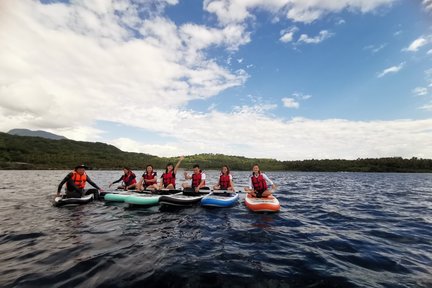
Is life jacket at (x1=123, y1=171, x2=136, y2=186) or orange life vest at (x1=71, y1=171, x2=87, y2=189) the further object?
life jacket at (x1=123, y1=171, x2=136, y2=186)

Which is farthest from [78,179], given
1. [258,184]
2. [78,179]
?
[258,184]

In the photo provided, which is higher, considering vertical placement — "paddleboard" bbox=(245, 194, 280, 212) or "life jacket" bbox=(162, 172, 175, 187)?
"life jacket" bbox=(162, 172, 175, 187)

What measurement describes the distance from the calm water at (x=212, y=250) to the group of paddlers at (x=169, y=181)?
267cm

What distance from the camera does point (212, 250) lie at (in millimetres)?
7719

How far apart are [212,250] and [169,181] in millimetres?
10755

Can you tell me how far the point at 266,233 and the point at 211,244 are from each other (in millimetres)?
2500

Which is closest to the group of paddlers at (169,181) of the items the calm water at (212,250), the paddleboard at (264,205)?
the paddleboard at (264,205)

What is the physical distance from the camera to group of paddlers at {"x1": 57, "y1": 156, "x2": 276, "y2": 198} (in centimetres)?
1566

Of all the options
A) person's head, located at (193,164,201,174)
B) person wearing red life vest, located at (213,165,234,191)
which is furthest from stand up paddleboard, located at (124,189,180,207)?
person wearing red life vest, located at (213,165,234,191)

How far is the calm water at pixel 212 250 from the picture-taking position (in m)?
5.75

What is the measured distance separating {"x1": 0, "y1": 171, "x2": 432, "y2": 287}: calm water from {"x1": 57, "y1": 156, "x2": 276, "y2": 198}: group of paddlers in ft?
8.76

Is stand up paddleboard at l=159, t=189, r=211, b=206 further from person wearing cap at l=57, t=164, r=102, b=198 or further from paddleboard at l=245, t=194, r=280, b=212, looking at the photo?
person wearing cap at l=57, t=164, r=102, b=198

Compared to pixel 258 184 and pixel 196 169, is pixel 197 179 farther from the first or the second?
pixel 258 184

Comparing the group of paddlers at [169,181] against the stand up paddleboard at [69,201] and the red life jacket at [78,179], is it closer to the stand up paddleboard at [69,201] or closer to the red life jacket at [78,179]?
the red life jacket at [78,179]
